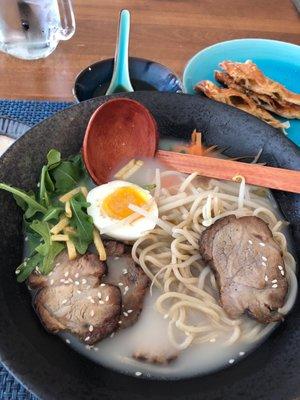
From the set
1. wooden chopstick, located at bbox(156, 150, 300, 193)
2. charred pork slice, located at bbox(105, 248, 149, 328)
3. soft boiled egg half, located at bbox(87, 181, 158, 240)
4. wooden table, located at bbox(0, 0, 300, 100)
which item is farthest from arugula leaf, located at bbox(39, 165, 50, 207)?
wooden table, located at bbox(0, 0, 300, 100)

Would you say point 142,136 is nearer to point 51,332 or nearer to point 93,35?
point 51,332

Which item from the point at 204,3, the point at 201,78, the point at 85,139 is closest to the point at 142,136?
the point at 85,139

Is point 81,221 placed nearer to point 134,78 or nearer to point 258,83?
point 134,78

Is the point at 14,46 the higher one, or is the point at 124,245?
the point at 14,46

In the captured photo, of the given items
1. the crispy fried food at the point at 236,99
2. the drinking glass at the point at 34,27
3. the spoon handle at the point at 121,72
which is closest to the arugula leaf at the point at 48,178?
the spoon handle at the point at 121,72

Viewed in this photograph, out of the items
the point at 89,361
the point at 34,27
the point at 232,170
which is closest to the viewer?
the point at 89,361

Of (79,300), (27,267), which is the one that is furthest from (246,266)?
(27,267)

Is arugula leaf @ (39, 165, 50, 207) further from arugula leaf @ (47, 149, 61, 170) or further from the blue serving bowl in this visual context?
the blue serving bowl
